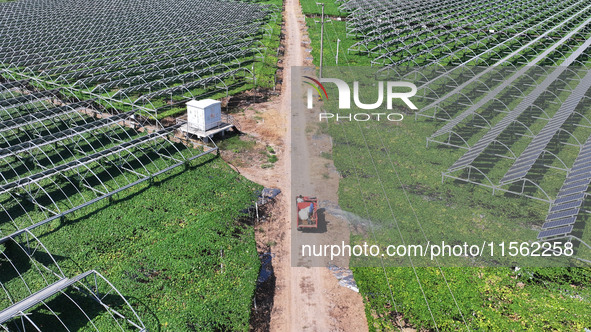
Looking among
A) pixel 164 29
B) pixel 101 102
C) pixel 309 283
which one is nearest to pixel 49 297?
pixel 309 283

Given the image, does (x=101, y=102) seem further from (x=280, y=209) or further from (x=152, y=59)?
(x=280, y=209)

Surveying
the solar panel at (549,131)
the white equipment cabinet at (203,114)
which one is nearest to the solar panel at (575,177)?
the solar panel at (549,131)

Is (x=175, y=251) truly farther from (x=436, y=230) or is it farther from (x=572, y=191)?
(x=572, y=191)

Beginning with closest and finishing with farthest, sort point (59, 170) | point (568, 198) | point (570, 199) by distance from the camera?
point (570, 199)
point (568, 198)
point (59, 170)

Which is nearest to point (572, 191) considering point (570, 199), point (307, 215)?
point (570, 199)

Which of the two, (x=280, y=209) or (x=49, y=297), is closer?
(x=49, y=297)

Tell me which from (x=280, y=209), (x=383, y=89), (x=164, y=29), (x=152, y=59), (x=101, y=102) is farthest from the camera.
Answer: (x=164, y=29)
